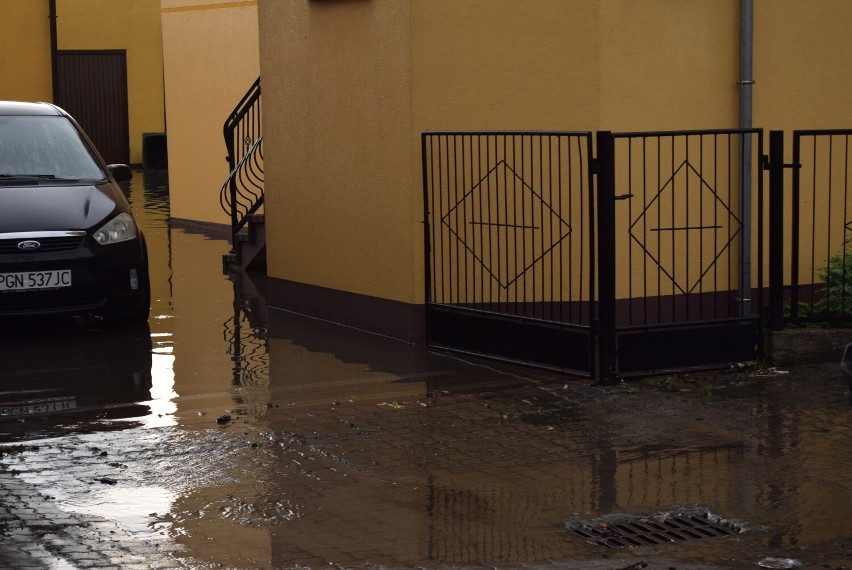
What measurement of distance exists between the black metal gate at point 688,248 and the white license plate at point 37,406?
3561 mm

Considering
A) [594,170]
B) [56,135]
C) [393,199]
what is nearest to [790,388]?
[594,170]

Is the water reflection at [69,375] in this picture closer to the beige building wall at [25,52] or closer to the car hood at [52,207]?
the car hood at [52,207]

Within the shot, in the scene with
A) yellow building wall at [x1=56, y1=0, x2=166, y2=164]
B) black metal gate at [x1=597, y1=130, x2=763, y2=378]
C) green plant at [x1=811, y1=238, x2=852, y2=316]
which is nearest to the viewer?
black metal gate at [x1=597, y1=130, x2=763, y2=378]

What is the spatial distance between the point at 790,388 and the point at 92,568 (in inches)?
194

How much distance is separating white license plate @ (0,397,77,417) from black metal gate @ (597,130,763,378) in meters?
3.56

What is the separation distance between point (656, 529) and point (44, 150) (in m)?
7.34

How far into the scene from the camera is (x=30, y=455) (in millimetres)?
7383

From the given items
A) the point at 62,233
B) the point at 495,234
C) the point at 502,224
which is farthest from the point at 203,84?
the point at 502,224

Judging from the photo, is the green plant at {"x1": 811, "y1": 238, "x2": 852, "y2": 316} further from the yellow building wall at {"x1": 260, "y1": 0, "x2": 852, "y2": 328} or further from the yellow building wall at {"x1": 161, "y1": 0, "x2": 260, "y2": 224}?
the yellow building wall at {"x1": 161, "y1": 0, "x2": 260, "y2": 224}

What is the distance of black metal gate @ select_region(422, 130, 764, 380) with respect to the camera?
968cm

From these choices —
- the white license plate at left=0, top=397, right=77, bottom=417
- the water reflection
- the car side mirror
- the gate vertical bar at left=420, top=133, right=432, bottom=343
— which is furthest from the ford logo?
the gate vertical bar at left=420, top=133, right=432, bottom=343

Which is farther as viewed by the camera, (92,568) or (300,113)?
(300,113)

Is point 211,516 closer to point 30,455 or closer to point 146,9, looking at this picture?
point 30,455

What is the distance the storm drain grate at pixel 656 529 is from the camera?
6004mm
